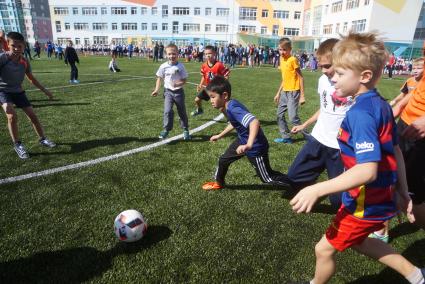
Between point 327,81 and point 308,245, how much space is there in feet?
6.38

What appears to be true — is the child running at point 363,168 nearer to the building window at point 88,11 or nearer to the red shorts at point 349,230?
the red shorts at point 349,230

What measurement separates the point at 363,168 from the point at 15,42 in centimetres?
554

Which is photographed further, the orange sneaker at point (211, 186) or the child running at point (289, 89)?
the child running at point (289, 89)

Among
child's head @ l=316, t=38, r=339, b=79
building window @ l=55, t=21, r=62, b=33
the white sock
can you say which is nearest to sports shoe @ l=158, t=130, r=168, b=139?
child's head @ l=316, t=38, r=339, b=79

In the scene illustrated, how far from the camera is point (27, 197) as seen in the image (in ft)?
12.4

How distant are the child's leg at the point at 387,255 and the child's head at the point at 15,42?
222 inches

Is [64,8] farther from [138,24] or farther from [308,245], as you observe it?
[308,245]

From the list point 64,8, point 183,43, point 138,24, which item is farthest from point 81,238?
point 64,8

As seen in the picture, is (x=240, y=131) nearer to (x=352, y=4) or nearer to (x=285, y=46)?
(x=285, y=46)

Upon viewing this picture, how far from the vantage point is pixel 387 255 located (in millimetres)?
2143

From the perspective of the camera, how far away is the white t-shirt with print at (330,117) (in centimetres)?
339

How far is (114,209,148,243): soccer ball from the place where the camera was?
2.92 meters

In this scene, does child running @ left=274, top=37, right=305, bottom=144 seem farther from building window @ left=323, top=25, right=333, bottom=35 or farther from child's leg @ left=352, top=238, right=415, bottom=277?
building window @ left=323, top=25, right=333, bottom=35

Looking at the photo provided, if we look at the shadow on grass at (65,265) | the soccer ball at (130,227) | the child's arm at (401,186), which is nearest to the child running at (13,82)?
the shadow on grass at (65,265)
